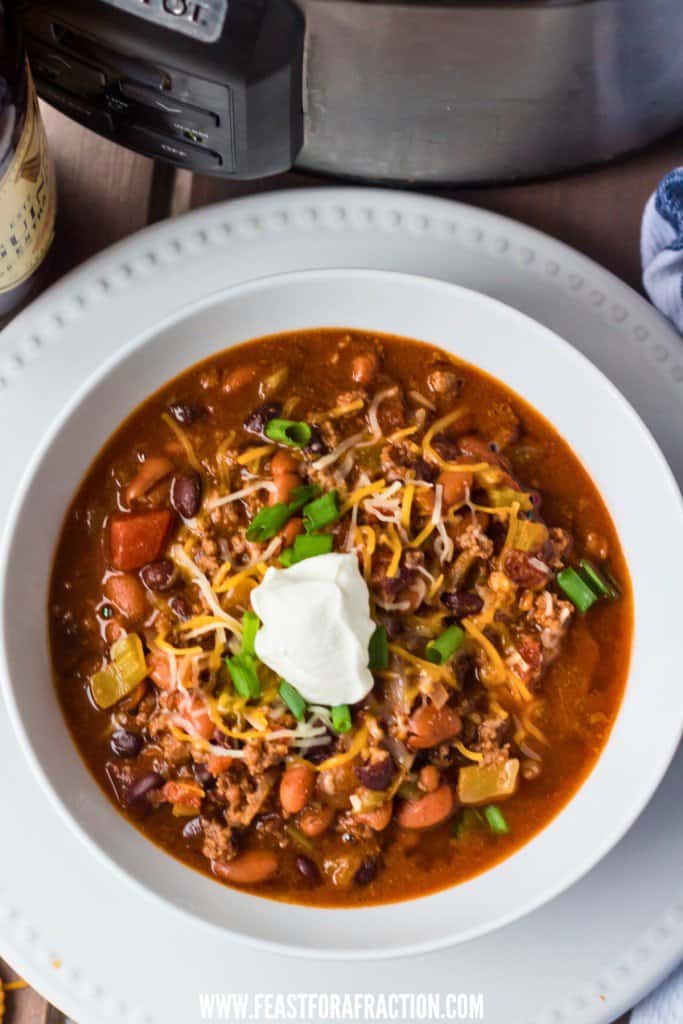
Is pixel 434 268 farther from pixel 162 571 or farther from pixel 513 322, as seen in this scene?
pixel 162 571

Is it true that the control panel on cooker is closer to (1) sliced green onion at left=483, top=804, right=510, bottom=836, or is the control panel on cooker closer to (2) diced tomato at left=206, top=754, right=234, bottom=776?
(2) diced tomato at left=206, top=754, right=234, bottom=776

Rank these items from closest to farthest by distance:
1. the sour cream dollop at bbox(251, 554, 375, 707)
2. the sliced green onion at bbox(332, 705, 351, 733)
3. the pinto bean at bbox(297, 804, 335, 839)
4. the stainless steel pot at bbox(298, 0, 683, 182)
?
the stainless steel pot at bbox(298, 0, 683, 182) < the sour cream dollop at bbox(251, 554, 375, 707) < the sliced green onion at bbox(332, 705, 351, 733) < the pinto bean at bbox(297, 804, 335, 839)

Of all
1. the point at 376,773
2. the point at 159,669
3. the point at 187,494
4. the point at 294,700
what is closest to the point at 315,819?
the point at 376,773

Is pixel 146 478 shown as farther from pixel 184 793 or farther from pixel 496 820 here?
pixel 496 820

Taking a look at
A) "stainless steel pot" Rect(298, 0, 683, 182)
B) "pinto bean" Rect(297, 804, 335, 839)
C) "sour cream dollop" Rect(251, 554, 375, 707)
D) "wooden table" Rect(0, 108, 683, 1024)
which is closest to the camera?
"stainless steel pot" Rect(298, 0, 683, 182)

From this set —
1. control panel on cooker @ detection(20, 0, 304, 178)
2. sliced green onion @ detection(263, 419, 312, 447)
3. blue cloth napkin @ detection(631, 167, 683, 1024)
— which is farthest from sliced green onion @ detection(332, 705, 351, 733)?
control panel on cooker @ detection(20, 0, 304, 178)

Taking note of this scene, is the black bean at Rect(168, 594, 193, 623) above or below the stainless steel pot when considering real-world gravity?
below
